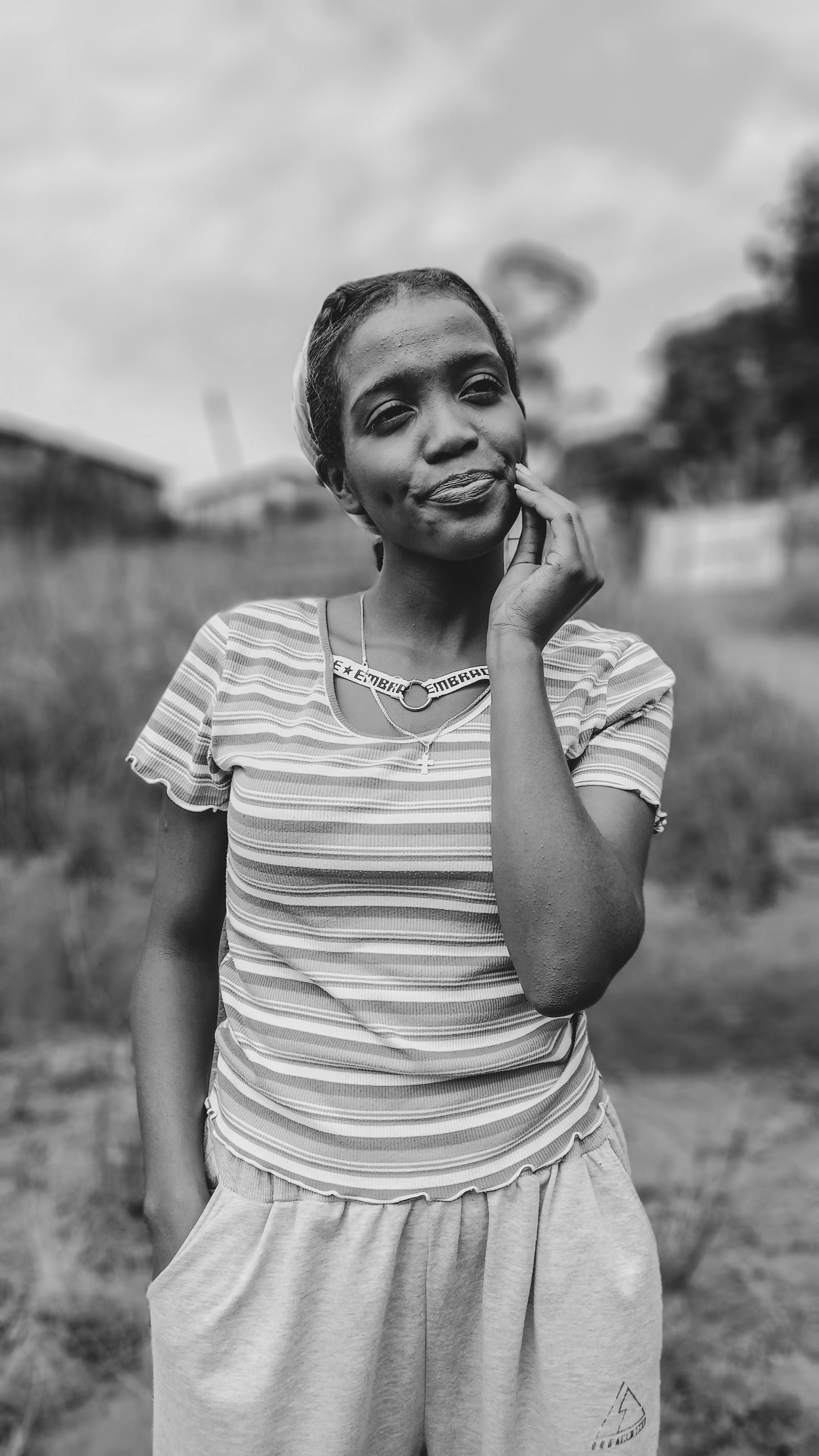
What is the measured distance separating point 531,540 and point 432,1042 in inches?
22.8

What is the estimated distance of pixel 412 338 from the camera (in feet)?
4.32

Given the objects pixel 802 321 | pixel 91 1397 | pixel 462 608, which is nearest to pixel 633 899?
pixel 462 608

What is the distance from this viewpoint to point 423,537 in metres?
1.30

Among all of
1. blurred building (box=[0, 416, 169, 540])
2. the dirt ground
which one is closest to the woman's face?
the dirt ground

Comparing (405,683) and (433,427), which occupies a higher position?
(433,427)

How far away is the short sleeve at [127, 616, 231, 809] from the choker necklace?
15 centimetres

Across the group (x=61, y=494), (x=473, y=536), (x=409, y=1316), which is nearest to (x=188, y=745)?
(x=473, y=536)

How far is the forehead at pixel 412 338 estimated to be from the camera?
131 cm

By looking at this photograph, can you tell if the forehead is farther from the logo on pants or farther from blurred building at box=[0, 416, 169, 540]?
blurred building at box=[0, 416, 169, 540]

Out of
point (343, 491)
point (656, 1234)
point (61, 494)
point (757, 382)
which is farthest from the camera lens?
point (757, 382)

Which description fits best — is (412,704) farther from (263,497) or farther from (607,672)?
(263,497)

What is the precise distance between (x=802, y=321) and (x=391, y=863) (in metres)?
21.2

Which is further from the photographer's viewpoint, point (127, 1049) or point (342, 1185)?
point (127, 1049)

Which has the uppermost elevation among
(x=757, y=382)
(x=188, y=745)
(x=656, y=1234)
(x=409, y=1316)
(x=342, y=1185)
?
(x=757, y=382)
